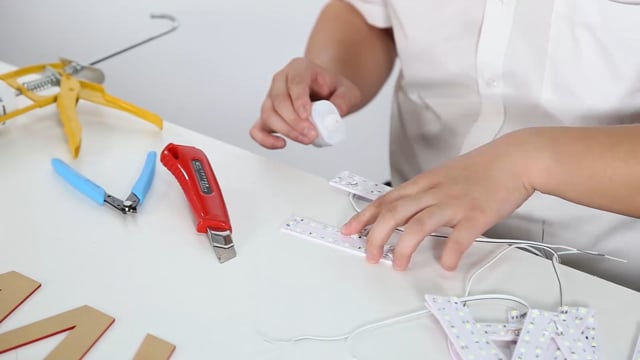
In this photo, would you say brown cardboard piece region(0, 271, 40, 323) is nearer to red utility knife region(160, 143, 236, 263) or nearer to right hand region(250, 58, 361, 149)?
red utility knife region(160, 143, 236, 263)

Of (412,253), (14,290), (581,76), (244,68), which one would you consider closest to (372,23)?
(581,76)

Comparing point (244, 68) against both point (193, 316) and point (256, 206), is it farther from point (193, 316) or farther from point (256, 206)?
point (193, 316)

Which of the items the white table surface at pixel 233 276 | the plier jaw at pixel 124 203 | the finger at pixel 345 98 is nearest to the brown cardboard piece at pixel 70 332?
the white table surface at pixel 233 276

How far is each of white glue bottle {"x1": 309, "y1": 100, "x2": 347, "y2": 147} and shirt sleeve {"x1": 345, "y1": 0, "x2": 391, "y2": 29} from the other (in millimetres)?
233

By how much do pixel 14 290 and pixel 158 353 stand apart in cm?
12

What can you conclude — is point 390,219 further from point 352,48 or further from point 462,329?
point 352,48

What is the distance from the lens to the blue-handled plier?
53 cm

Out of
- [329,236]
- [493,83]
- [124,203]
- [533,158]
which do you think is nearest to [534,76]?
[493,83]

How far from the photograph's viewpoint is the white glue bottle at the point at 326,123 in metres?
0.58

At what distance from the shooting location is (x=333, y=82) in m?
0.68

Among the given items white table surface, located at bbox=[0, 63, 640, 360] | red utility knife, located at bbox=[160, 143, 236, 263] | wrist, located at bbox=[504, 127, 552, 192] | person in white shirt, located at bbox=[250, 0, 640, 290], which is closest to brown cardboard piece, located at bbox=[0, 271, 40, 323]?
white table surface, located at bbox=[0, 63, 640, 360]

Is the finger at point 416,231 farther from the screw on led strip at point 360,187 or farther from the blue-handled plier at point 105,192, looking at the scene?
the blue-handled plier at point 105,192

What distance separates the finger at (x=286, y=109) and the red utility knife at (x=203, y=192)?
83 millimetres

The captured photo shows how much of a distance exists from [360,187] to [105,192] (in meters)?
0.21
